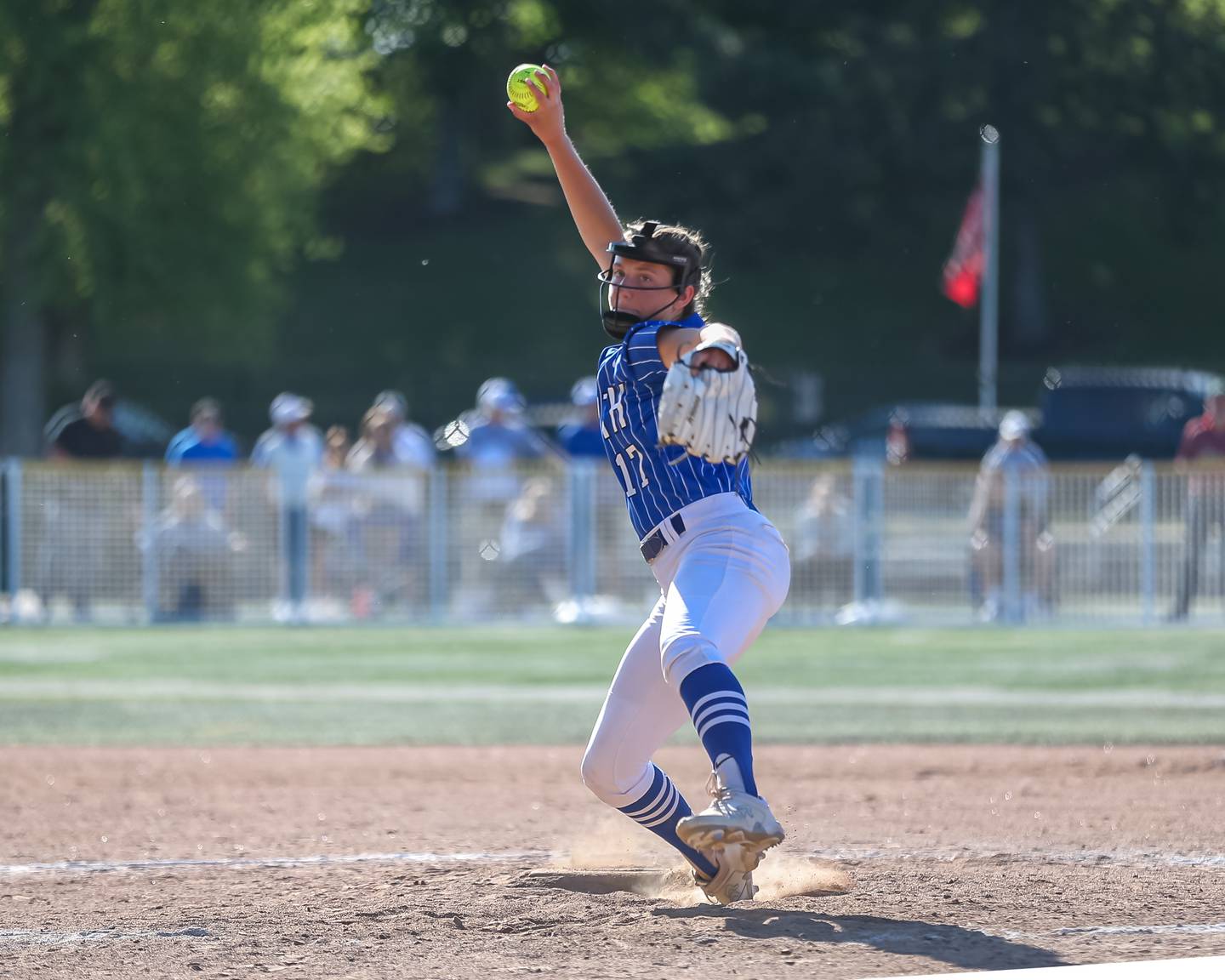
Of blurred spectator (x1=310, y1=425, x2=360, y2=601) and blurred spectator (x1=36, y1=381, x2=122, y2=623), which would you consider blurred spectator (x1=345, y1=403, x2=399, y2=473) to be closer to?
blurred spectator (x1=310, y1=425, x2=360, y2=601)

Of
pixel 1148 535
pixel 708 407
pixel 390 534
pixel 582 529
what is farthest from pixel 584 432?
pixel 708 407

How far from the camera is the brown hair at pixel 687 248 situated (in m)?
5.07

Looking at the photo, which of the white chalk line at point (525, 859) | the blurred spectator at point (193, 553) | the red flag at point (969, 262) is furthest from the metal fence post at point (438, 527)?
the red flag at point (969, 262)

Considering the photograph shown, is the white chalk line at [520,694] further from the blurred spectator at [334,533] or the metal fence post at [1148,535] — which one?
the metal fence post at [1148,535]

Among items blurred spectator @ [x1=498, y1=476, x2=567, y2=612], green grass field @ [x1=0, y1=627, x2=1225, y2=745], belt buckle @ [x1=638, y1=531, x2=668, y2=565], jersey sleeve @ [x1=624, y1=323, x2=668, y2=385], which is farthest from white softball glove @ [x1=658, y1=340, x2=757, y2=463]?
blurred spectator @ [x1=498, y1=476, x2=567, y2=612]

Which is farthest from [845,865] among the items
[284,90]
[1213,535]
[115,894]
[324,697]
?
[284,90]

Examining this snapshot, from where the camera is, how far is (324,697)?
11922 millimetres

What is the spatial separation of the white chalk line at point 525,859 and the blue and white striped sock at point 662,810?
33.4 inches

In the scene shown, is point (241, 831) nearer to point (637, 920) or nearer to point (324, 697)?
point (637, 920)

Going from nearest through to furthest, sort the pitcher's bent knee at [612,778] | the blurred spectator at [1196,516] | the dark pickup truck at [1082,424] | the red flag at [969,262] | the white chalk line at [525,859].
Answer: the pitcher's bent knee at [612,778], the white chalk line at [525,859], the blurred spectator at [1196,516], the red flag at [969,262], the dark pickup truck at [1082,424]

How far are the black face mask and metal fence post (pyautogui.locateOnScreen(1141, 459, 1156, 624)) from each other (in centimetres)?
1020

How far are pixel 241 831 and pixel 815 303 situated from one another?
39.2m

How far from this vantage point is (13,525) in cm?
1458

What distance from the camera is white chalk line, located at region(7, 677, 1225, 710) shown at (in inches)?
448
